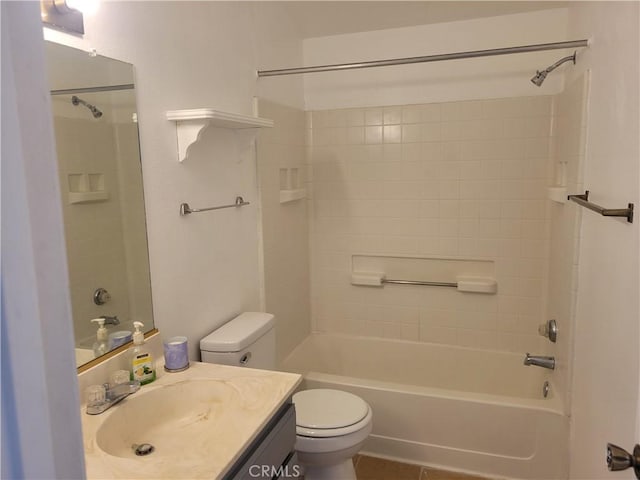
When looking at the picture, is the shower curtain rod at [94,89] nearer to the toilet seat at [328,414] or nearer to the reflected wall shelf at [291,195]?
the reflected wall shelf at [291,195]

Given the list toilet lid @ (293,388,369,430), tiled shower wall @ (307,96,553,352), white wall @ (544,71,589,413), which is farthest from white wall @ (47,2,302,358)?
white wall @ (544,71,589,413)

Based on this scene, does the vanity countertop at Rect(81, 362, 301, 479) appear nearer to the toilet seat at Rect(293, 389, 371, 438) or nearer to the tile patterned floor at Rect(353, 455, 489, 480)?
the toilet seat at Rect(293, 389, 371, 438)

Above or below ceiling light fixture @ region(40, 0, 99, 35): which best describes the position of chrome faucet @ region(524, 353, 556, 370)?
below

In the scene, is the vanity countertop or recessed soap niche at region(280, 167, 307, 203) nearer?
the vanity countertop

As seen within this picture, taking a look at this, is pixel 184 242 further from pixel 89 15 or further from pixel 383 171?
pixel 383 171

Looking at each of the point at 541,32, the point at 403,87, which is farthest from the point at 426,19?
the point at 541,32

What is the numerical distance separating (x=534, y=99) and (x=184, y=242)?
2.20 meters

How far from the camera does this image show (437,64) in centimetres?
290

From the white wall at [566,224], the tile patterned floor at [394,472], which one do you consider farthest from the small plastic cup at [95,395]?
the white wall at [566,224]

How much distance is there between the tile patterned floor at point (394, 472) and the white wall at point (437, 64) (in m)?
2.16

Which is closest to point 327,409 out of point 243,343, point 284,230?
point 243,343

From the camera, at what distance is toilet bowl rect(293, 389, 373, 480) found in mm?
1937

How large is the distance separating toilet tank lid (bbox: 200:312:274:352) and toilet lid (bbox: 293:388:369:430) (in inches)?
15.4

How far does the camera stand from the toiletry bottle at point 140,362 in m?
1.51
